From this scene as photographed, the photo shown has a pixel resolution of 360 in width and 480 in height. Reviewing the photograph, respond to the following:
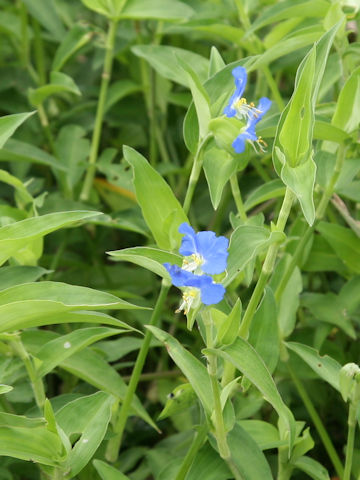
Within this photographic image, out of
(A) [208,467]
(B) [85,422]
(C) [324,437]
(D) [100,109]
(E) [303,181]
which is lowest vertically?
(C) [324,437]

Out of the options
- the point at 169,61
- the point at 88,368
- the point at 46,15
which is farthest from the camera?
the point at 46,15

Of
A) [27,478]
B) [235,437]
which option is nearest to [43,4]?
[27,478]

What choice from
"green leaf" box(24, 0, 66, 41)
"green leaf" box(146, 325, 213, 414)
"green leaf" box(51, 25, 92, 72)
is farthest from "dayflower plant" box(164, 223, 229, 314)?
"green leaf" box(24, 0, 66, 41)

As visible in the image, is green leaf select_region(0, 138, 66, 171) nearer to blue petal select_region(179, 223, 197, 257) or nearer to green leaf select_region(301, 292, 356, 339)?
green leaf select_region(301, 292, 356, 339)

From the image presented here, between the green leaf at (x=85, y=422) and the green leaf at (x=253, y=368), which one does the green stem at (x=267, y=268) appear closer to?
the green leaf at (x=253, y=368)

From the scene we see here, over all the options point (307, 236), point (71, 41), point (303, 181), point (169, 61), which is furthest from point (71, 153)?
point (303, 181)

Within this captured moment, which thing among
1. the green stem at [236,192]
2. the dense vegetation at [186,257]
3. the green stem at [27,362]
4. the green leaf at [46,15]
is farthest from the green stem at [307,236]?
the green leaf at [46,15]

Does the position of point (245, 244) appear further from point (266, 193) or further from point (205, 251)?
point (266, 193)
